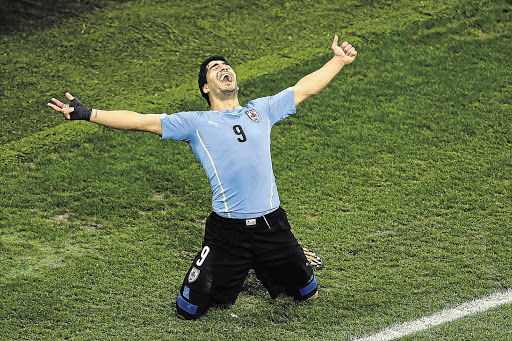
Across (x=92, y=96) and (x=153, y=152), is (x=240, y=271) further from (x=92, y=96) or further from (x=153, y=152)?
(x=92, y=96)

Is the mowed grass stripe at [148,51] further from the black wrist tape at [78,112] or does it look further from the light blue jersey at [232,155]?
the black wrist tape at [78,112]

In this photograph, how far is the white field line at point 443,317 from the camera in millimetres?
5938

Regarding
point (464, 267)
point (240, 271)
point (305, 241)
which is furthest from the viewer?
point (305, 241)

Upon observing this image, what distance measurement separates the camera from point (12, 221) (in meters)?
7.67

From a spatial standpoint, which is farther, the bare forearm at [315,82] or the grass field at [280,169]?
the bare forearm at [315,82]

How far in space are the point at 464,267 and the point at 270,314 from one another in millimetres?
1773

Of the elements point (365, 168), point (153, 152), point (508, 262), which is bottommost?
point (508, 262)

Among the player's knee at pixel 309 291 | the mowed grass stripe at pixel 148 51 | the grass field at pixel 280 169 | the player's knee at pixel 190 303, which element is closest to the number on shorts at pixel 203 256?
the player's knee at pixel 190 303

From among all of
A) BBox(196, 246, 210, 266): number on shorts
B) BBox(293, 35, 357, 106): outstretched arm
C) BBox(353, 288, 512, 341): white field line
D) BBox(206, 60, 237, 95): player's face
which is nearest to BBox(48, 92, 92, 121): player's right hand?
BBox(206, 60, 237, 95): player's face

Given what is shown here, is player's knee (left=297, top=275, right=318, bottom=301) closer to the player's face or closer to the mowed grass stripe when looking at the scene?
the player's face

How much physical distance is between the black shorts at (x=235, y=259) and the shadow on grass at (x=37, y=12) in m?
6.31

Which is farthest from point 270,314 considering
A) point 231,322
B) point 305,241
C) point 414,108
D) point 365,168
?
point 414,108

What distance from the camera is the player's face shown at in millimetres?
6260

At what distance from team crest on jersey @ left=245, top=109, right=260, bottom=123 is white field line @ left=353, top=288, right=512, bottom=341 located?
1841mm
